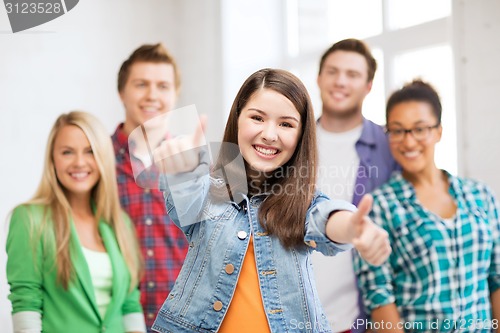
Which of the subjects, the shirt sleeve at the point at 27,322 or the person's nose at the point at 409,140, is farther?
the person's nose at the point at 409,140

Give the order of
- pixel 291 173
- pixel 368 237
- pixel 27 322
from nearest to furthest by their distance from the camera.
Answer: pixel 368 237, pixel 291 173, pixel 27 322

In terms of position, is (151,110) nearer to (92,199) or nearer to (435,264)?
(92,199)

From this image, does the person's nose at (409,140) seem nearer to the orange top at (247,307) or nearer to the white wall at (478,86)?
the white wall at (478,86)

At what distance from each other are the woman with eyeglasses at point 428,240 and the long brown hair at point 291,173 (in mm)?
434

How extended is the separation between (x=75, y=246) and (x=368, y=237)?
2.29ft

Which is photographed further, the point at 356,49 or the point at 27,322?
the point at 356,49

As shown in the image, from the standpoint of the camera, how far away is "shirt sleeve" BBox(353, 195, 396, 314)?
1.35m

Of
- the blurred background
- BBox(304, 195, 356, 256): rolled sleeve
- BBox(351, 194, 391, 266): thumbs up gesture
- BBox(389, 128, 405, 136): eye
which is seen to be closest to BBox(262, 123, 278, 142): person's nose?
BBox(304, 195, 356, 256): rolled sleeve

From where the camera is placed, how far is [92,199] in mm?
1329

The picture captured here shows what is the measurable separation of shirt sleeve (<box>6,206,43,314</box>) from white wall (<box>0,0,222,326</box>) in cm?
4

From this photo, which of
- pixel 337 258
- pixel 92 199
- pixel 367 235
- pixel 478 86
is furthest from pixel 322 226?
pixel 478 86

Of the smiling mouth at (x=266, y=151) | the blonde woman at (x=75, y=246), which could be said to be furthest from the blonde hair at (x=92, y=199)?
the smiling mouth at (x=266, y=151)

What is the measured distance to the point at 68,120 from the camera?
4.31 feet

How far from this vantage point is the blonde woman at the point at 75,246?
124 cm
